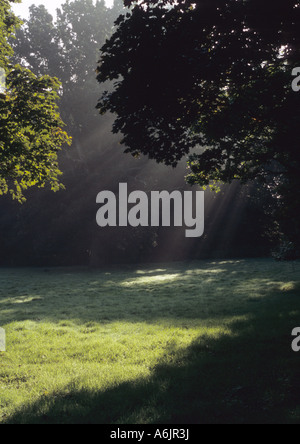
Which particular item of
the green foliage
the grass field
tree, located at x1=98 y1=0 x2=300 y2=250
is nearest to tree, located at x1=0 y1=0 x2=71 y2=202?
the green foliage

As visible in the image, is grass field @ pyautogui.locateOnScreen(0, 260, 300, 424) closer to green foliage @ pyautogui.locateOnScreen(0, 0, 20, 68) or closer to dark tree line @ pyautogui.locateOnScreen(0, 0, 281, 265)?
green foliage @ pyautogui.locateOnScreen(0, 0, 20, 68)

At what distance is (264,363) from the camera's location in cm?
723

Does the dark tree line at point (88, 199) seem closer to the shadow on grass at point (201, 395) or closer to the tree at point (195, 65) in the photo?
the tree at point (195, 65)

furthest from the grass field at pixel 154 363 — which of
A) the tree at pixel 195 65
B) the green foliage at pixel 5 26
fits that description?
the green foliage at pixel 5 26

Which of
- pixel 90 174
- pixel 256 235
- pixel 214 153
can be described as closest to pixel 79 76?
pixel 90 174

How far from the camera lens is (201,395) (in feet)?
19.7

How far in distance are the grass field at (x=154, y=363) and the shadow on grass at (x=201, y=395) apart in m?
0.02

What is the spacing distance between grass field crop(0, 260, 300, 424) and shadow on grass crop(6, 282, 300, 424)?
2 centimetres

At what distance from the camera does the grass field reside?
556cm

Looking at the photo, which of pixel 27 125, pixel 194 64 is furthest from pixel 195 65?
pixel 27 125

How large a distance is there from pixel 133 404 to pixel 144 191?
34.2 m

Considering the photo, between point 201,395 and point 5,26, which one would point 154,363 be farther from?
point 5,26

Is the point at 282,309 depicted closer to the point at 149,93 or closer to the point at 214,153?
the point at 214,153

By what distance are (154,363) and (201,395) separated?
1917mm
